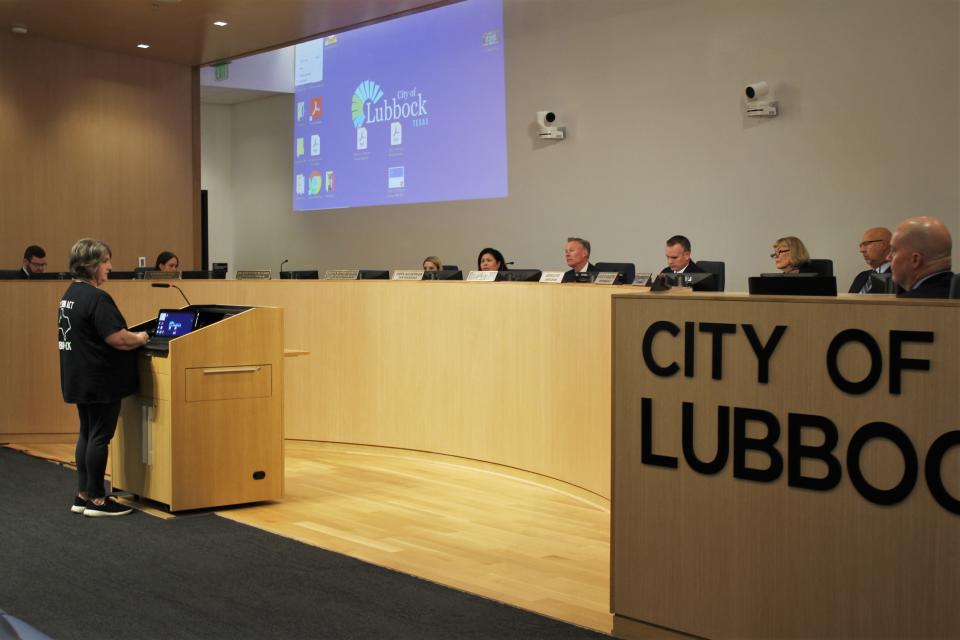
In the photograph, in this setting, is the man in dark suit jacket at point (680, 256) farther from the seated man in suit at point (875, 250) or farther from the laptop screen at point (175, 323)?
the laptop screen at point (175, 323)

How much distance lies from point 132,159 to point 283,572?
8.16 m

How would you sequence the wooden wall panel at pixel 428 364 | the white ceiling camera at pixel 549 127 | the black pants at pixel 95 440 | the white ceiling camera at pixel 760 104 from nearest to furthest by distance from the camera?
1. the black pants at pixel 95 440
2. the wooden wall panel at pixel 428 364
3. the white ceiling camera at pixel 760 104
4. the white ceiling camera at pixel 549 127

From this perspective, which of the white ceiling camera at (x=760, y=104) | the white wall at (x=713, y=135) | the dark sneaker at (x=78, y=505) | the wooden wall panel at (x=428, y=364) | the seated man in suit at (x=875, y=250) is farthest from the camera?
the white ceiling camera at (x=760, y=104)

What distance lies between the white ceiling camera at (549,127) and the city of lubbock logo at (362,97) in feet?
6.70

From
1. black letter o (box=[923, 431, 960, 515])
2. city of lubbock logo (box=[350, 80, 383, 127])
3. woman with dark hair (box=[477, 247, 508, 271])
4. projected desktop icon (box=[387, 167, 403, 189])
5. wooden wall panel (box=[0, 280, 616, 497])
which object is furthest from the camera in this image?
city of lubbock logo (box=[350, 80, 383, 127])

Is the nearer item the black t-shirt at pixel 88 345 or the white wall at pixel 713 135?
the black t-shirt at pixel 88 345

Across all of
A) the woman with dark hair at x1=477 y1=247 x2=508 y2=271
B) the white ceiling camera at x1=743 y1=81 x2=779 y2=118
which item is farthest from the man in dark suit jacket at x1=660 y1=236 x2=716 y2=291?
the woman with dark hair at x1=477 y1=247 x2=508 y2=271

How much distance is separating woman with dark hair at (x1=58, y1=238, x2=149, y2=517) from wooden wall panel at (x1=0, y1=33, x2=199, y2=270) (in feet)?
19.2

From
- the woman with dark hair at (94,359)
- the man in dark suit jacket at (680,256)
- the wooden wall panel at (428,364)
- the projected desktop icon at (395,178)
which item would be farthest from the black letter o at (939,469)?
the projected desktop icon at (395,178)

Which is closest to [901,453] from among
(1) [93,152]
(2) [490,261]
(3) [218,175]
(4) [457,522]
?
(4) [457,522]

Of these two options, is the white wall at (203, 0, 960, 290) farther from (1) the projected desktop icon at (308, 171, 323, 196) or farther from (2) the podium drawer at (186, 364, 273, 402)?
(2) the podium drawer at (186, 364, 273, 402)

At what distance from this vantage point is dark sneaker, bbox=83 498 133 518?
190 inches

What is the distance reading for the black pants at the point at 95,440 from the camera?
479 centimetres

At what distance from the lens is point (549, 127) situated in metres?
8.70
